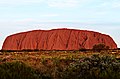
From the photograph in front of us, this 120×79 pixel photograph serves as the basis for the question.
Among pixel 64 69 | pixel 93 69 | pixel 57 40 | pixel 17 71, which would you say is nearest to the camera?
pixel 17 71

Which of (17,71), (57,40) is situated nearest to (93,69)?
(17,71)

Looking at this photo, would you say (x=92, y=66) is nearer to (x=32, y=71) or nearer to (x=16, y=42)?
(x=32, y=71)

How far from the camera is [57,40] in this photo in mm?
112562

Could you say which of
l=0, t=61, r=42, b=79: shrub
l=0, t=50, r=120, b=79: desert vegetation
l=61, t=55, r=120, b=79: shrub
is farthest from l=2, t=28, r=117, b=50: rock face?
l=0, t=61, r=42, b=79: shrub

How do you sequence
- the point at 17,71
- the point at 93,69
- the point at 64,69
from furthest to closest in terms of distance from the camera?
1. the point at 64,69
2. the point at 93,69
3. the point at 17,71

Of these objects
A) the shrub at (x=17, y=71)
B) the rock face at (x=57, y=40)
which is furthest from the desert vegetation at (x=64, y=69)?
the rock face at (x=57, y=40)

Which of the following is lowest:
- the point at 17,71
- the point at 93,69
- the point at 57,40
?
the point at 17,71

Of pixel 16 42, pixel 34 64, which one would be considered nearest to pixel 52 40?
pixel 16 42

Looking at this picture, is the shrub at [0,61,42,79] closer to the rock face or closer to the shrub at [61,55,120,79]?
the shrub at [61,55,120,79]

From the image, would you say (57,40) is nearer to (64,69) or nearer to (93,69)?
(64,69)

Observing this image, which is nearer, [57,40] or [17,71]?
[17,71]

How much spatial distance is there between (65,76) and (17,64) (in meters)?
2.86

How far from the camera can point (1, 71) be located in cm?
2041

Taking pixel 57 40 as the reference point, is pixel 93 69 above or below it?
below
